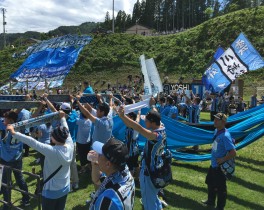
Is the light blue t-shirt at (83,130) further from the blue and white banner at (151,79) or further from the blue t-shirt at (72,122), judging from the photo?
the blue and white banner at (151,79)

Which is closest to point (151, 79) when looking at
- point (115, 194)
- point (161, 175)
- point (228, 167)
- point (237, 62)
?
point (237, 62)

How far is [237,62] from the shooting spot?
11531 mm

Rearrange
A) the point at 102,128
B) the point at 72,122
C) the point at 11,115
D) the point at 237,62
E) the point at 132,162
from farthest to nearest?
the point at 237,62 < the point at 72,122 < the point at 132,162 < the point at 102,128 < the point at 11,115

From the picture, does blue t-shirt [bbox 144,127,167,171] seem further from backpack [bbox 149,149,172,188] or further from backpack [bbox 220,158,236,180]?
backpack [bbox 220,158,236,180]

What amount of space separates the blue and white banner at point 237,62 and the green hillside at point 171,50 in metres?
26.0

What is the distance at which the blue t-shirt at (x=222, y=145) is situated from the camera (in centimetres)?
561

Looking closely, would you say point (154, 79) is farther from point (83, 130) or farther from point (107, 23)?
point (107, 23)

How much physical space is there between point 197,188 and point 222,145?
6.72 feet

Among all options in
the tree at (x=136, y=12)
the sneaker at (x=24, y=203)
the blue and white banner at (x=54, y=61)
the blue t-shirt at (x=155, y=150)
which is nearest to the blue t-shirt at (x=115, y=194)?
the blue t-shirt at (x=155, y=150)

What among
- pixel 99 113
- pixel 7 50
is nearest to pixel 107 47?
pixel 7 50

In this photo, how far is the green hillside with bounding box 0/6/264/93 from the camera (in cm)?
4103

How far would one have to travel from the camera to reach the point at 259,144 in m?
11.7

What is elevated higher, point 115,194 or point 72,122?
point 115,194

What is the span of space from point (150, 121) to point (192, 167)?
4746 millimetres
